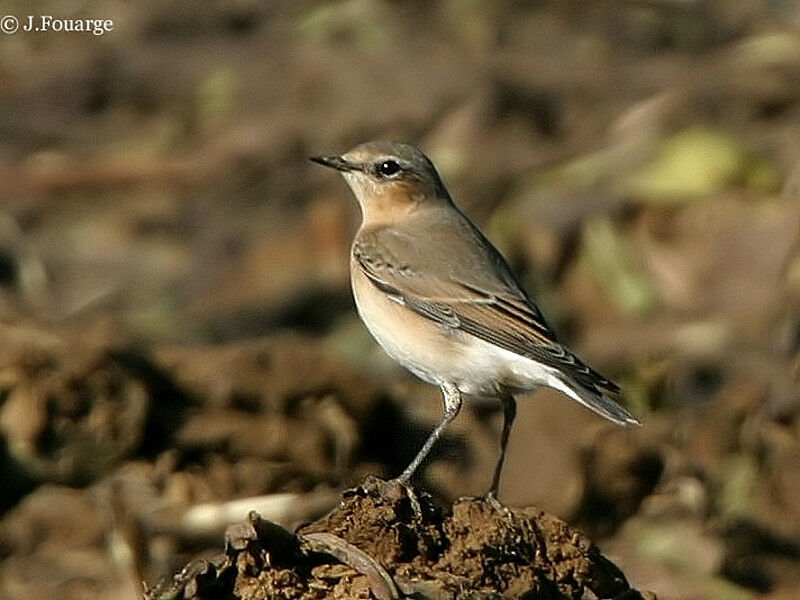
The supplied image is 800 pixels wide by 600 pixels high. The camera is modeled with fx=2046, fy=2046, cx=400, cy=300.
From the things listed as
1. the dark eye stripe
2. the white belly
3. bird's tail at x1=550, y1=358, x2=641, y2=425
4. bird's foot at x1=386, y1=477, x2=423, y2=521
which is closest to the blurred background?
the white belly

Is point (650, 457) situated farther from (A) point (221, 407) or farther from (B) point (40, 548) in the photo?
(B) point (40, 548)

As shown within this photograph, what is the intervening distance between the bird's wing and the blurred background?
41.4 inches

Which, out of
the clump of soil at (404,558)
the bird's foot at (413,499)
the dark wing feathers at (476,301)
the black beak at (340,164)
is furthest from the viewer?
the black beak at (340,164)

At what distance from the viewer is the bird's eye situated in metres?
8.18

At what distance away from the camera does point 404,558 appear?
541 centimetres

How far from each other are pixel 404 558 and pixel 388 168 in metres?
3.03

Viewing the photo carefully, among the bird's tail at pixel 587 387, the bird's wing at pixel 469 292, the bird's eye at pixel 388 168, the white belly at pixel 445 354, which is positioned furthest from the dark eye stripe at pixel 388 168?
the bird's tail at pixel 587 387

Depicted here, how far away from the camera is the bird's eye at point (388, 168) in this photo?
8180mm

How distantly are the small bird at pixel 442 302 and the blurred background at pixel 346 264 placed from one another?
1.02m

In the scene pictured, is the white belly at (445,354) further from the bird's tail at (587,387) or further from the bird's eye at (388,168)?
the bird's eye at (388,168)

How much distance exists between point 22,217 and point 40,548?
212 inches

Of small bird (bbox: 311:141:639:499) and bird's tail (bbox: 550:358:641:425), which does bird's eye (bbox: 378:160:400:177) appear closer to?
small bird (bbox: 311:141:639:499)

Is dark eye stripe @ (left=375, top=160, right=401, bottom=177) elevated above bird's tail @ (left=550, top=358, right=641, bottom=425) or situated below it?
above

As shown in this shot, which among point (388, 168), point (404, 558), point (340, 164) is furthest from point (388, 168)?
point (404, 558)
